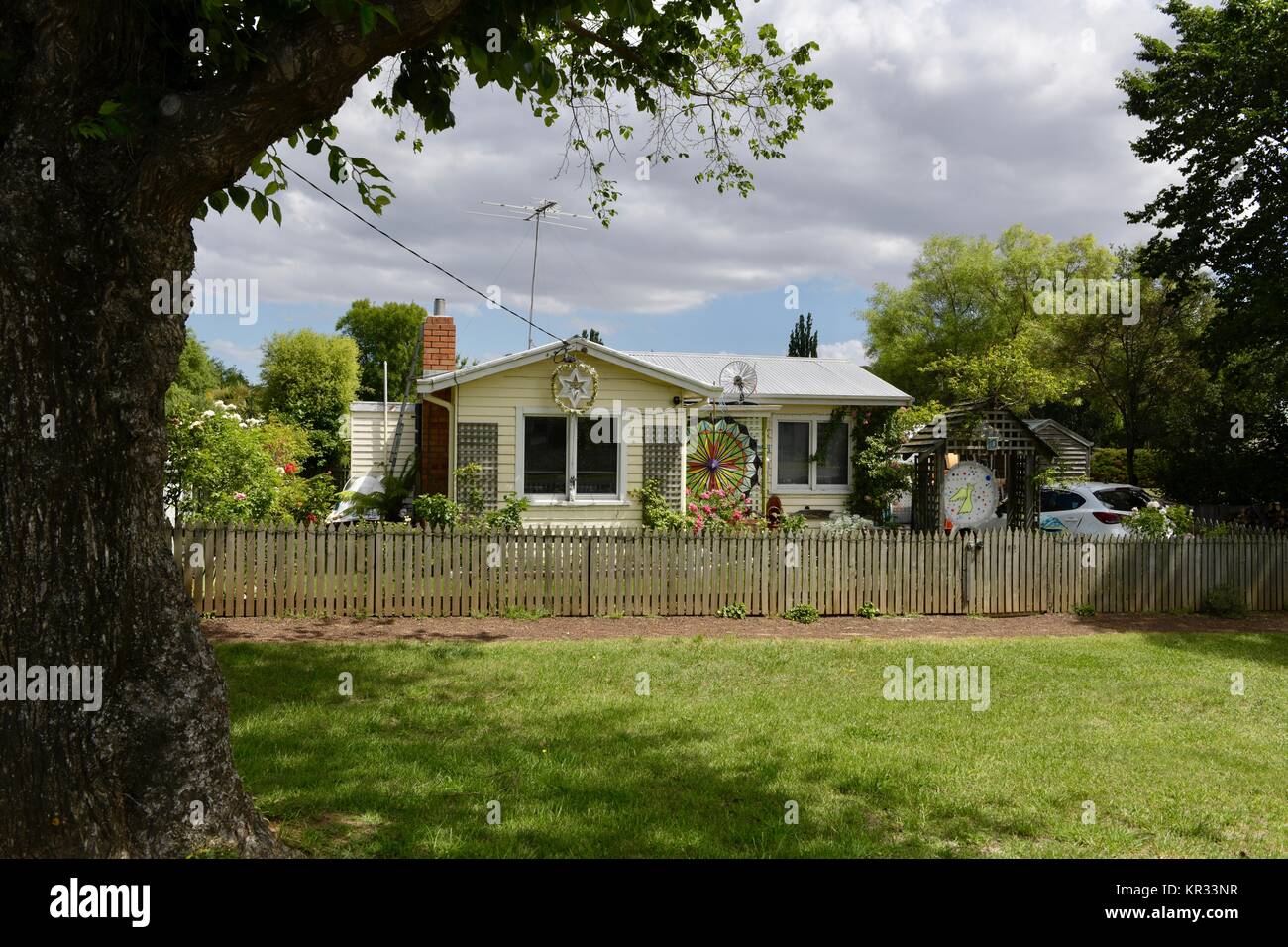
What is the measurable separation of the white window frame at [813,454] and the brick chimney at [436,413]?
808cm

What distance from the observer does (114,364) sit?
414 cm

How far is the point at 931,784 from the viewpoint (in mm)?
6055

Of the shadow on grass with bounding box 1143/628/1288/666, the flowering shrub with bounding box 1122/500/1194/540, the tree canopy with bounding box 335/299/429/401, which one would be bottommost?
the shadow on grass with bounding box 1143/628/1288/666

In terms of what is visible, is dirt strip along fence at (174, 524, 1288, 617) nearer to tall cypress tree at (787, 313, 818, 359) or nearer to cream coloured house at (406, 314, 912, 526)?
cream coloured house at (406, 314, 912, 526)

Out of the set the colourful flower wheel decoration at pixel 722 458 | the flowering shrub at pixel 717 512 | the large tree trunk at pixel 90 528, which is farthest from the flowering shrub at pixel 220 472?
the colourful flower wheel decoration at pixel 722 458

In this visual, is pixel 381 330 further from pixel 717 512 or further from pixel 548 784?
pixel 548 784

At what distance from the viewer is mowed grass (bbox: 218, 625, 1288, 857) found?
5.14 metres

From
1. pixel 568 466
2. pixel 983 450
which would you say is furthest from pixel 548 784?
pixel 983 450

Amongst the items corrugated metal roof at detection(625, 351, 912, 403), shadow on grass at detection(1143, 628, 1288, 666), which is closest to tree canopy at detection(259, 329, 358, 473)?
corrugated metal roof at detection(625, 351, 912, 403)

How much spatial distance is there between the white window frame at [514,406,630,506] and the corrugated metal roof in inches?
179

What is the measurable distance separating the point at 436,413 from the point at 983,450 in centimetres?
1048

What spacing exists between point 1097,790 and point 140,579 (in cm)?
590

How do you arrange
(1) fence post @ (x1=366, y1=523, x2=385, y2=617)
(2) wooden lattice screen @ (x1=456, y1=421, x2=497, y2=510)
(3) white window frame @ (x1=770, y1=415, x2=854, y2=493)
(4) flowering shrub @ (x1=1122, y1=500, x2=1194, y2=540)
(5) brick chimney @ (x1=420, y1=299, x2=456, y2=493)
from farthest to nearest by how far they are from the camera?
1. (3) white window frame @ (x1=770, y1=415, x2=854, y2=493)
2. (5) brick chimney @ (x1=420, y1=299, x2=456, y2=493)
3. (2) wooden lattice screen @ (x1=456, y1=421, x2=497, y2=510)
4. (4) flowering shrub @ (x1=1122, y1=500, x2=1194, y2=540)
5. (1) fence post @ (x1=366, y1=523, x2=385, y2=617)

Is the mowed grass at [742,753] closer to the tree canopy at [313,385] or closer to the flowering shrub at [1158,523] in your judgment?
the flowering shrub at [1158,523]
